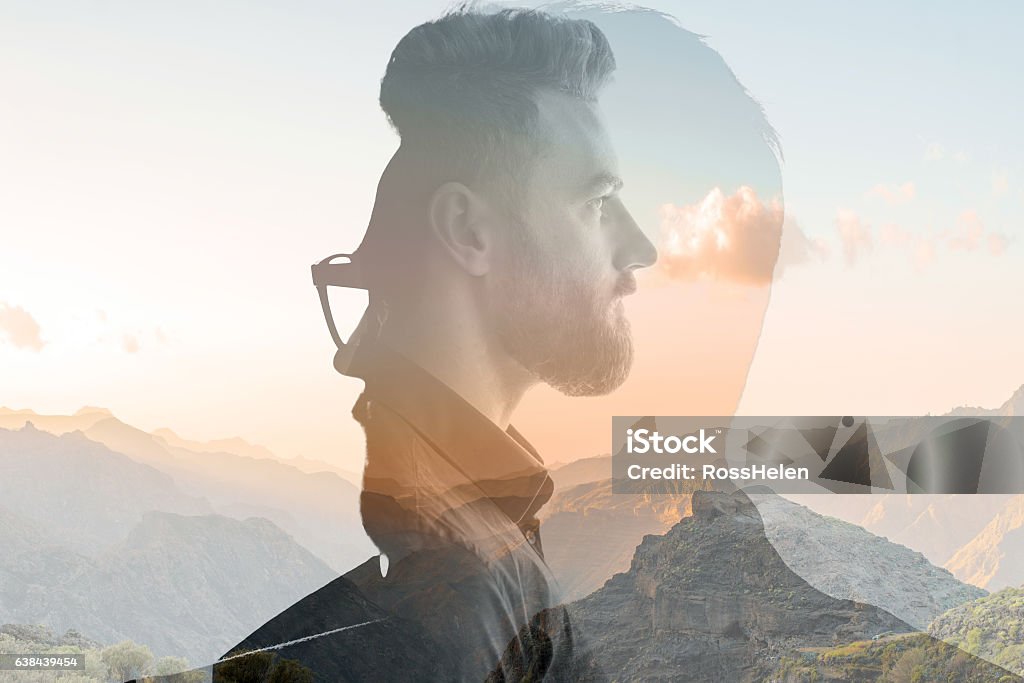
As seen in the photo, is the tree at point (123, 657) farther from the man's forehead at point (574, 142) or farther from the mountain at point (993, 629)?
the mountain at point (993, 629)

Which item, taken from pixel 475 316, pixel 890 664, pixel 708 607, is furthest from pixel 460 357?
pixel 708 607

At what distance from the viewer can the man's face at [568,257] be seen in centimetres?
124

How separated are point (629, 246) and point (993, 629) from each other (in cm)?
4402

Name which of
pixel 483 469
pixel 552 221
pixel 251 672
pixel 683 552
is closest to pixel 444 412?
pixel 483 469

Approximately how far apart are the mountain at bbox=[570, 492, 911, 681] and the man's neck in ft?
130

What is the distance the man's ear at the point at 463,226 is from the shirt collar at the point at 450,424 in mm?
164

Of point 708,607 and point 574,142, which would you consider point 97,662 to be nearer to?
point 574,142

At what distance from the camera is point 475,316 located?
125 cm

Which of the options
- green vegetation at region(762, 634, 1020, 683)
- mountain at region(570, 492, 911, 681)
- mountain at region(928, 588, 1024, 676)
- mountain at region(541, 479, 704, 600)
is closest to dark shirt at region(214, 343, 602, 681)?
mountain at region(541, 479, 704, 600)

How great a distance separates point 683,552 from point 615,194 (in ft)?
134

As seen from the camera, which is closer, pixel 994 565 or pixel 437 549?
pixel 437 549

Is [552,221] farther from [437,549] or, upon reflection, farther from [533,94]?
[437,549]

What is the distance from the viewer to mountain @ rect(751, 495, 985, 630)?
45719 mm

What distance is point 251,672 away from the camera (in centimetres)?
147
